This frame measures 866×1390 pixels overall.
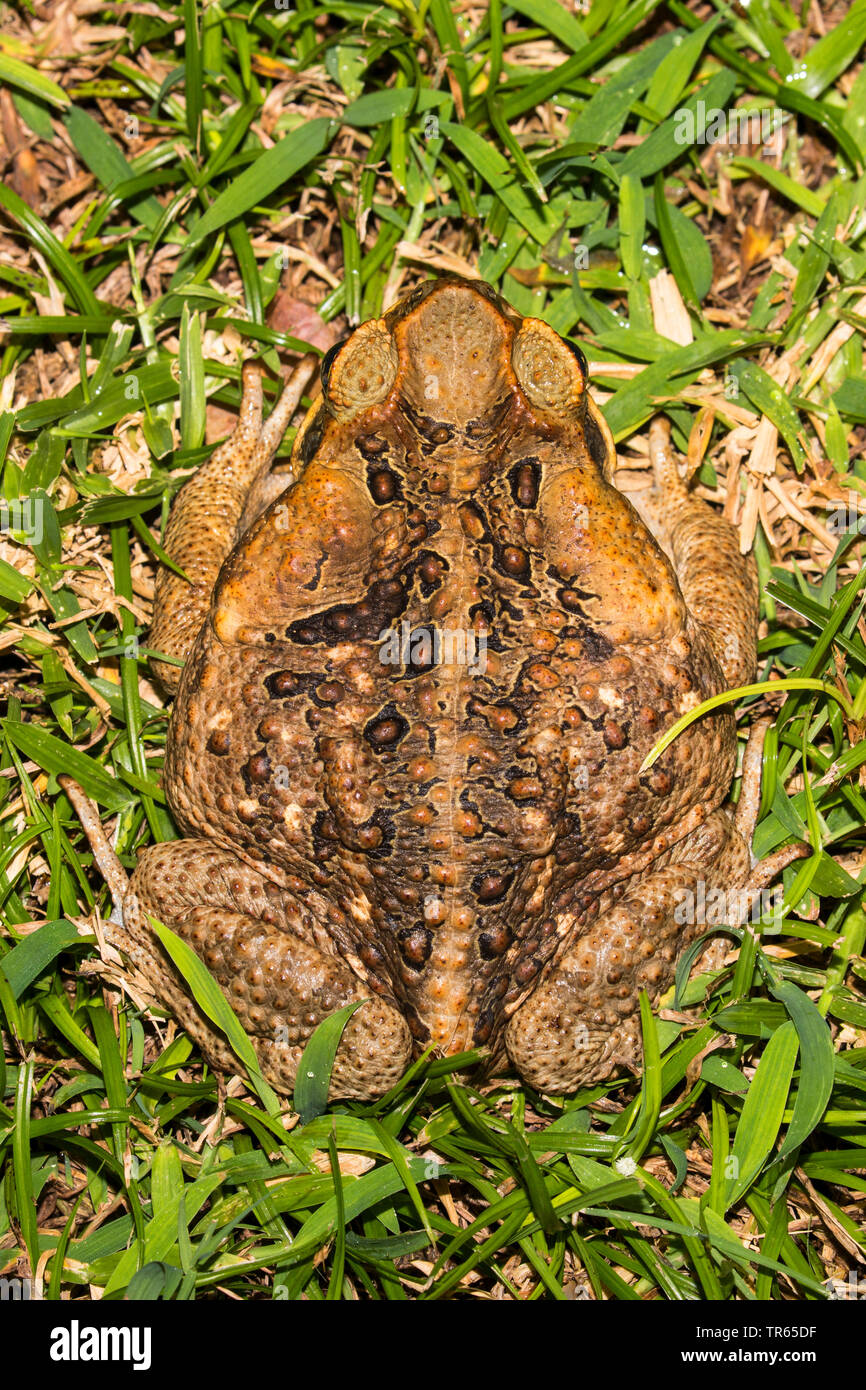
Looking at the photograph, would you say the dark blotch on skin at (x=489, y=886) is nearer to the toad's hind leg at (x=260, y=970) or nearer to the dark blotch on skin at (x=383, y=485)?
the toad's hind leg at (x=260, y=970)

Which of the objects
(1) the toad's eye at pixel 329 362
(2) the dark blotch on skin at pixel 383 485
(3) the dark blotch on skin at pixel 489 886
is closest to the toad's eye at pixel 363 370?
(1) the toad's eye at pixel 329 362

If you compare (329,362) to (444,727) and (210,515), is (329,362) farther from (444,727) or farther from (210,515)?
(444,727)

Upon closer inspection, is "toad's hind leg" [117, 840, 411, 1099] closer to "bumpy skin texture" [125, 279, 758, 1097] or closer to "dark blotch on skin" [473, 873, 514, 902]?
"bumpy skin texture" [125, 279, 758, 1097]

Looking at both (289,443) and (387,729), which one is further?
(289,443)

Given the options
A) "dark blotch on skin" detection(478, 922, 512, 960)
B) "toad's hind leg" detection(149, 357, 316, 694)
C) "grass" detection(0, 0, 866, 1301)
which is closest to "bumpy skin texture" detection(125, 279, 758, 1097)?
"dark blotch on skin" detection(478, 922, 512, 960)

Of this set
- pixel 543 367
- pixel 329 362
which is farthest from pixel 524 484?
pixel 329 362

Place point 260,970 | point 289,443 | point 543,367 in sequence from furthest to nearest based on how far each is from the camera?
point 289,443
point 260,970
point 543,367
